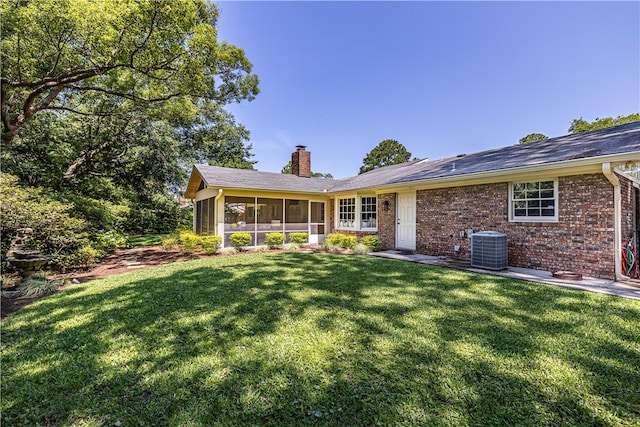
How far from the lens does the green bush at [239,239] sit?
420 inches

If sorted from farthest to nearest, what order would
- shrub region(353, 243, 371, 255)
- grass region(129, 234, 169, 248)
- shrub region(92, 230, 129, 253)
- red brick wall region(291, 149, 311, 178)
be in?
red brick wall region(291, 149, 311, 178), grass region(129, 234, 169, 248), shrub region(353, 243, 371, 255), shrub region(92, 230, 129, 253)

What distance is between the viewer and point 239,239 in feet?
35.1

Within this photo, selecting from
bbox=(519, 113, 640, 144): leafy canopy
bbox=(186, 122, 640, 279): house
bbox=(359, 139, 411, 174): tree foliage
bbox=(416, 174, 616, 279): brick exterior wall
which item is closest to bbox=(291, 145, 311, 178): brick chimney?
bbox=(186, 122, 640, 279): house

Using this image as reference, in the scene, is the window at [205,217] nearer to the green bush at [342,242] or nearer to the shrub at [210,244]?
the shrub at [210,244]

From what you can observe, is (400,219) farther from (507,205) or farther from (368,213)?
(507,205)

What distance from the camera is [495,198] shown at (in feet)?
25.1

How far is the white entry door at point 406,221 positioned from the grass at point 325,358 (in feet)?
16.1

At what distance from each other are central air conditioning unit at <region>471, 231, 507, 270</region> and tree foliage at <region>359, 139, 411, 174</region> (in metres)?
32.5

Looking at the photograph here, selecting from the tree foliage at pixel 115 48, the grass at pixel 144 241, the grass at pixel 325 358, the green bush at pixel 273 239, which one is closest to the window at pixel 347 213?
the green bush at pixel 273 239

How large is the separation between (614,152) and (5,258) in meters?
12.7

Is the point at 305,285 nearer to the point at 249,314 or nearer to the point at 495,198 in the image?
the point at 249,314

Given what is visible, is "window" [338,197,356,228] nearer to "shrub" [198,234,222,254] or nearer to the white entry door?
the white entry door

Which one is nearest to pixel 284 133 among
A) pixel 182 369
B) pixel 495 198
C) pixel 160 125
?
pixel 160 125

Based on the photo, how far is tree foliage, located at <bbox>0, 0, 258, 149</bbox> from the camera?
611 cm
